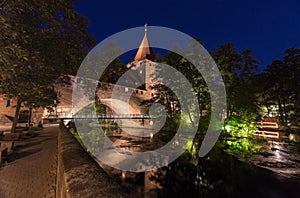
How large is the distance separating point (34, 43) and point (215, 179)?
968 centimetres

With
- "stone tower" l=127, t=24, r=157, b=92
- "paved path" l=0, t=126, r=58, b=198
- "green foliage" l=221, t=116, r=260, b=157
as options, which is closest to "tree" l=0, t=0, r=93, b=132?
"paved path" l=0, t=126, r=58, b=198

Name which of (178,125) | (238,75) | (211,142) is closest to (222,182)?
(211,142)

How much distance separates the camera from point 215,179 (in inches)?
324

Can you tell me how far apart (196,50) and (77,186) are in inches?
692

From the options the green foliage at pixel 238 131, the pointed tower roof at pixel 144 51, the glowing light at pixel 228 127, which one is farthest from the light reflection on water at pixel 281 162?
the pointed tower roof at pixel 144 51

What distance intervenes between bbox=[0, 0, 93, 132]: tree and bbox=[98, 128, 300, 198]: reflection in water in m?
5.41

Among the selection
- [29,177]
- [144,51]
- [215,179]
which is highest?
[144,51]

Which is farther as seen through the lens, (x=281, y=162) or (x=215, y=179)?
(x=281, y=162)

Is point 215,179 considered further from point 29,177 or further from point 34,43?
point 34,43

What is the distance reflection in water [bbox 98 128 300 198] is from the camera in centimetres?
696

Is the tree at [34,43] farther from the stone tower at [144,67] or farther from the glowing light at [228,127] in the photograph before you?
the stone tower at [144,67]

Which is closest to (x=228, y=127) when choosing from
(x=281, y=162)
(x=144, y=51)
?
(x=281, y=162)

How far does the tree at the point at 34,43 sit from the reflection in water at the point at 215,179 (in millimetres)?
5408

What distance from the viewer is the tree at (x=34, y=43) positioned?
4789mm
